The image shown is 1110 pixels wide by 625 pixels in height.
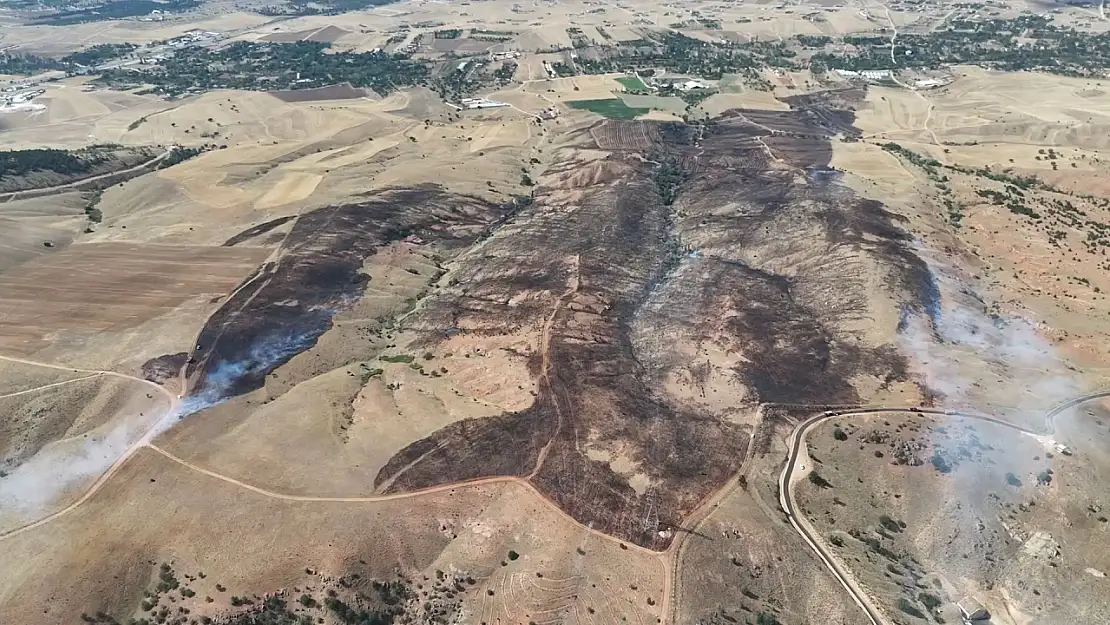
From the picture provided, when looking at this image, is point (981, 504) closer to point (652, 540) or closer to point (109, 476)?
point (652, 540)

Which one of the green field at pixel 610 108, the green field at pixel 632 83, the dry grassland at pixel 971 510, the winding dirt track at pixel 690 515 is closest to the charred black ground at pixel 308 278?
the winding dirt track at pixel 690 515

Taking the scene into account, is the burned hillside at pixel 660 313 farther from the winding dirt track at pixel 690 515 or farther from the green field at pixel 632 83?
the green field at pixel 632 83

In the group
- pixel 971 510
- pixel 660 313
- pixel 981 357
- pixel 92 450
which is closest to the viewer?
pixel 971 510

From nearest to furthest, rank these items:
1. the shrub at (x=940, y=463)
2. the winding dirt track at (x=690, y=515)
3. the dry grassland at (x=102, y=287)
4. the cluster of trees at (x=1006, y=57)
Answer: the winding dirt track at (x=690, y=515), the shrub at (x=940, y=463), the dry grassland at (x=102, y=287), the cluster of trees at (x=1006, y=57)

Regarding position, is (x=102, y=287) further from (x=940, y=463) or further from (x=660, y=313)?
(x=940, y=463)

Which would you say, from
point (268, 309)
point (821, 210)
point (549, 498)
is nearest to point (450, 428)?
point (549, 498)

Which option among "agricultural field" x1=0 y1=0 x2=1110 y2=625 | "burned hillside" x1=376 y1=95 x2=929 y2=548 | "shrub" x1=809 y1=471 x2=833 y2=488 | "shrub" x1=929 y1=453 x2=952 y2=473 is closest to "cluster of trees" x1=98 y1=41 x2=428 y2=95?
"agricultural field" x1=0 y1=0 x2=1110 y2=625

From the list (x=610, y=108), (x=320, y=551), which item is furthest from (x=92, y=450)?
(x=610, y=108)
